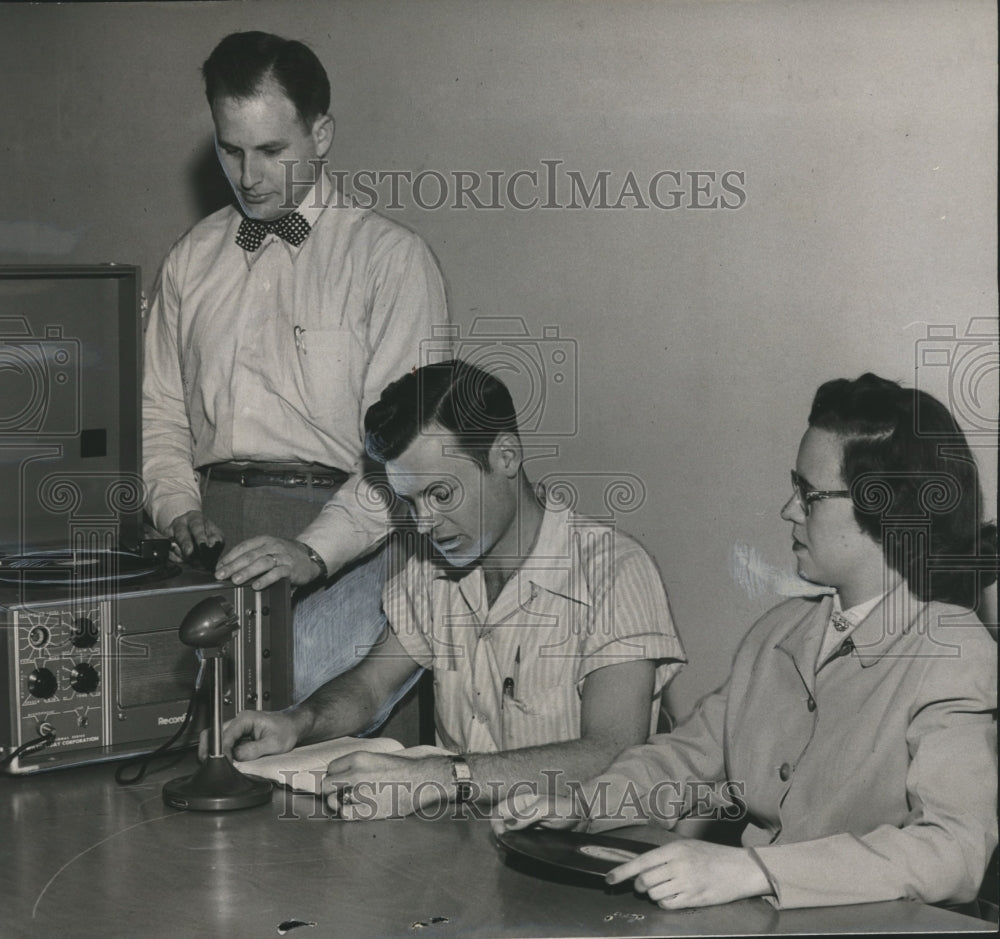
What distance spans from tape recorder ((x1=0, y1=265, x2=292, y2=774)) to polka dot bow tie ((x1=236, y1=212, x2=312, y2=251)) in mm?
207

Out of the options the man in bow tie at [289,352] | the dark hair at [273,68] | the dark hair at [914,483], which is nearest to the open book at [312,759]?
the man in bow tie at [289,352]

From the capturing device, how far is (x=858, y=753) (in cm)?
201

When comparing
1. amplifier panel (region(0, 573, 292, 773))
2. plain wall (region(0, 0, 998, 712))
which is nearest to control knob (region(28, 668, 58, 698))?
amplifier panel (region(0, 573, 292, 773))

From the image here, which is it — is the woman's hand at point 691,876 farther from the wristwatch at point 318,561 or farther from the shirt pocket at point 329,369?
the shirt pocket at point 329,369

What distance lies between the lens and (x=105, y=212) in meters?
2.36

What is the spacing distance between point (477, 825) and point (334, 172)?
3.65ft

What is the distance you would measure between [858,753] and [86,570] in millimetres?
1243

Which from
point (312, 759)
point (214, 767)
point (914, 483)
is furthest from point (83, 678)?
point (914, 483)

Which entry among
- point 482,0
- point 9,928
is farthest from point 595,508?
point 9,928

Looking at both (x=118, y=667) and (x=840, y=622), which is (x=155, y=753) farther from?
(x=840, y=622)

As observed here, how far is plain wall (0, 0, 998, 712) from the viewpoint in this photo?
2291 millimetres

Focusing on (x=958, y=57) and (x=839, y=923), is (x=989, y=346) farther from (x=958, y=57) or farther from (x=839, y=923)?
(x=839, y=923)

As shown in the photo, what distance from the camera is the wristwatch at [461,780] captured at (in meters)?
1.99

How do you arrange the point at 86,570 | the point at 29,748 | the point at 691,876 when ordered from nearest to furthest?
the point at 691,876, the point at 29,748, the point at 86,570
